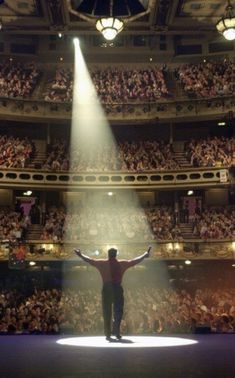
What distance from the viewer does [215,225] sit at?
84.9 feet

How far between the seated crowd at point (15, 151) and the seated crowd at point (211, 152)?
990 centimetres

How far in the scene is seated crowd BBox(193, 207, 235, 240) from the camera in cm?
2508

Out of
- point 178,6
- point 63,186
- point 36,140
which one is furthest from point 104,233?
point 178,6

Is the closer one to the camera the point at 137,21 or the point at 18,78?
the point at 137,21

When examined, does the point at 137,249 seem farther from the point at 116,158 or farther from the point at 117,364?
the point at 117,364

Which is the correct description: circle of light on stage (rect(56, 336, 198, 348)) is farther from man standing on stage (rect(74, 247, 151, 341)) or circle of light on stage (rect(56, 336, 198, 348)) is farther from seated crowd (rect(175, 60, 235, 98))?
seated crowd (rect(175, 60, 235, 98))

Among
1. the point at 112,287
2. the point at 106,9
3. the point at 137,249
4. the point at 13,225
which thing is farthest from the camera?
the point at 13,225

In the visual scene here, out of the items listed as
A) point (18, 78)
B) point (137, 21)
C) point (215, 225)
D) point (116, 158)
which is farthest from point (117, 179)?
point (18, 78)

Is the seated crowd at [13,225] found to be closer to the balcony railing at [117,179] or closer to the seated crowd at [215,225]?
the balcony railing at [117,179]

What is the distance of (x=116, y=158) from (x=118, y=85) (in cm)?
526

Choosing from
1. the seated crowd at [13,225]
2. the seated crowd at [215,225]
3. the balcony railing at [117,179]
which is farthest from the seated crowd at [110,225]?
the balcony railing at [117,179]

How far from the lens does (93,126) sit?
3039cm

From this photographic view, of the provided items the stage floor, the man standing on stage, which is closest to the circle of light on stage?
the man standing on stage

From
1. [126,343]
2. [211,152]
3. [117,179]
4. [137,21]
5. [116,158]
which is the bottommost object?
[126,343]
